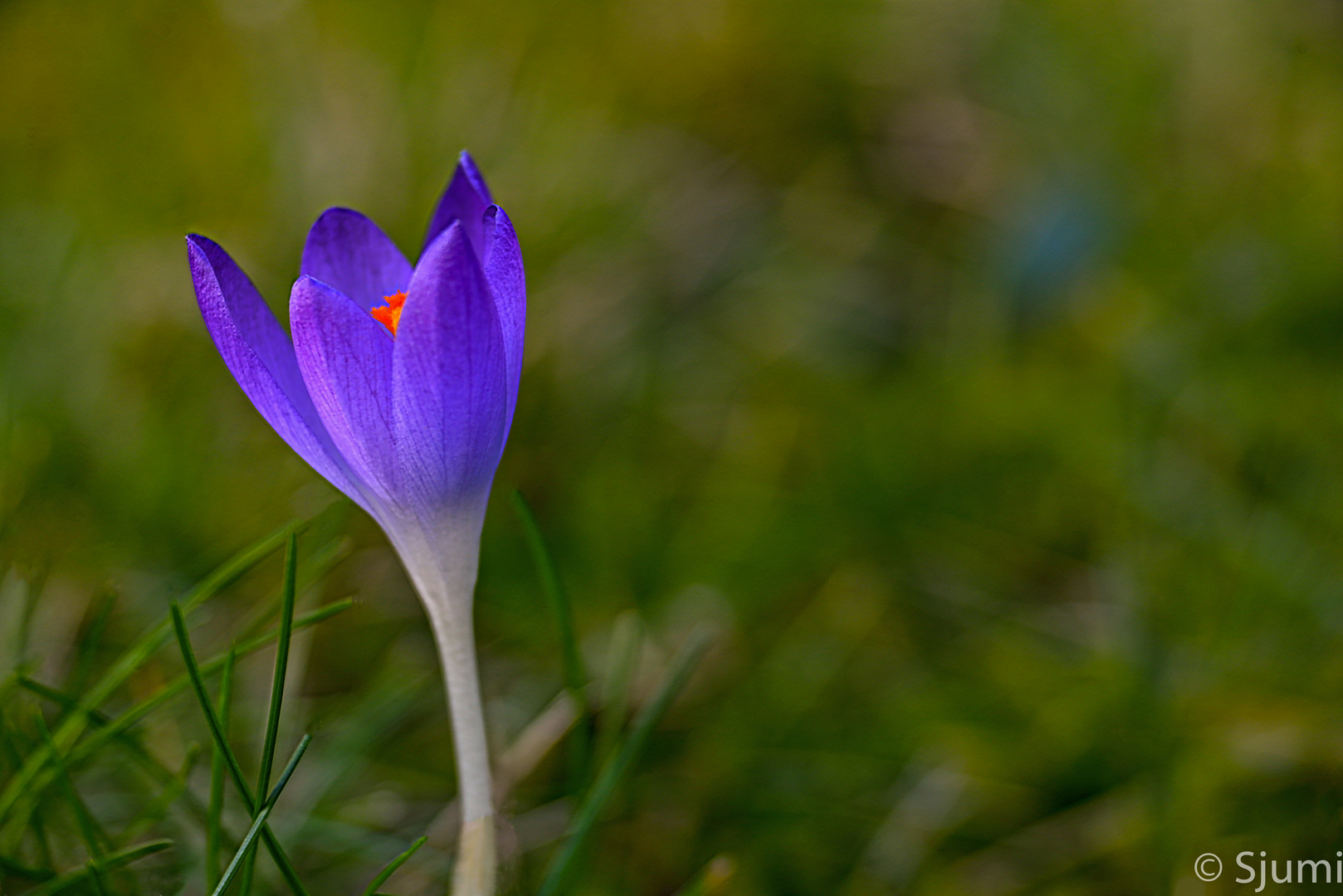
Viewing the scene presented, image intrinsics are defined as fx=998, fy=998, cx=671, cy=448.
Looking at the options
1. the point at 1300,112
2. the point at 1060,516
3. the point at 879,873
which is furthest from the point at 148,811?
the point at 1300,112

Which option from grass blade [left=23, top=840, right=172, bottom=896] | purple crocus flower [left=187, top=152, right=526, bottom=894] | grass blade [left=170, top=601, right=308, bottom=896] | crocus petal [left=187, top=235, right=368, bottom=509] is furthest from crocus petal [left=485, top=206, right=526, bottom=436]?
grass blade [left=23, top=840, right=172, bottom=896]

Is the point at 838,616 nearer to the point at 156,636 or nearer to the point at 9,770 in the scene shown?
the point at 156,636

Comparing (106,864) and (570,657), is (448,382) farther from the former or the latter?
(106,864)

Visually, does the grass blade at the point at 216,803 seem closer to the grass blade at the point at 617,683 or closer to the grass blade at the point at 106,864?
the grass blade at the point at 106,864

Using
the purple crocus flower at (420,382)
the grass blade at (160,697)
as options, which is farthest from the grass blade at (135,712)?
the purple crocus flower at (420,382)

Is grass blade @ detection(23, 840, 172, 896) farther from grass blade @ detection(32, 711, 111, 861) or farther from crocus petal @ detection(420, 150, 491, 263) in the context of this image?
crocus petal @ detection(420, 150, 491, 263)
